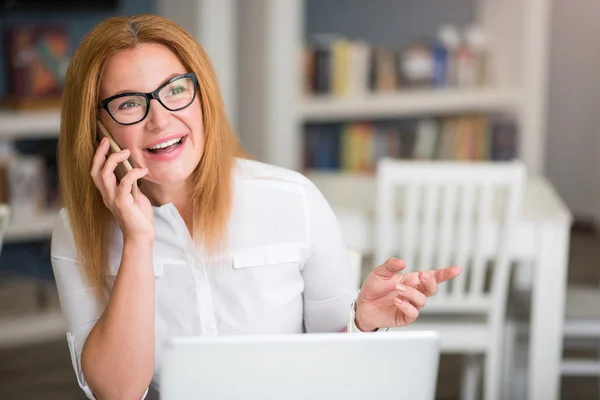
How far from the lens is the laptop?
92cm

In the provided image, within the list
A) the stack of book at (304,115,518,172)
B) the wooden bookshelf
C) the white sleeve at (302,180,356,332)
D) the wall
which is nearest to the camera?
the white sleeve at (302,180,356,332)

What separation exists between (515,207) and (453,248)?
210 millimetres

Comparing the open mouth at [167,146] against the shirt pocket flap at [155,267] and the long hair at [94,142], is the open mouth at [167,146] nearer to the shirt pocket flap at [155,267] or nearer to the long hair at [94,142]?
the long hair at [94,142]

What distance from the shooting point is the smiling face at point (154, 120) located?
55.0 inches

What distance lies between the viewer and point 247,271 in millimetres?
1525

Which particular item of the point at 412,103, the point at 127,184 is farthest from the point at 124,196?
the point at 412,103

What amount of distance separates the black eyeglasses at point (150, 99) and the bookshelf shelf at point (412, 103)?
9.00ft

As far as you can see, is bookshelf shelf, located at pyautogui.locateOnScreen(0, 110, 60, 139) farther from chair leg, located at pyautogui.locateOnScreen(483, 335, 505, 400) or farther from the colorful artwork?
chair leg, located at pyautogui.locateOnScreen(483, 335, 505, 400)

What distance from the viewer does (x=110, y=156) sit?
136 centimetres

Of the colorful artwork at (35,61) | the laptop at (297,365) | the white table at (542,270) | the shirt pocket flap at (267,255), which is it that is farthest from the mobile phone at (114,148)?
the colorful artwork at (35,61)

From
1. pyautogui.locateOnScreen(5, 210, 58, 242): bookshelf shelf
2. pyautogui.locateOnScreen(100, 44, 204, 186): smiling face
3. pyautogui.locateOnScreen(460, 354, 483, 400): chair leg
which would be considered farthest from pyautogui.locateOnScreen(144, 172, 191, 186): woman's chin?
pyautogui.locateOnScreen(5, 210, 58, 242): bookshelf shelf

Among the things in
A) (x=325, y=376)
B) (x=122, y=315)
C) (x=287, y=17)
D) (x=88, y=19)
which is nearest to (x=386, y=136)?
(x=287, y=17)

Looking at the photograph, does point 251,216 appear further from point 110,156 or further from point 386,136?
point 386,136

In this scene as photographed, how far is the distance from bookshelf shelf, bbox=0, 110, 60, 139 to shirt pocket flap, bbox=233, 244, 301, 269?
232 centimetres
